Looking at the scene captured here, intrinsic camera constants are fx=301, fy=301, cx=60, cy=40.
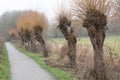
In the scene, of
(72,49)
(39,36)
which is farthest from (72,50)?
(39,36)

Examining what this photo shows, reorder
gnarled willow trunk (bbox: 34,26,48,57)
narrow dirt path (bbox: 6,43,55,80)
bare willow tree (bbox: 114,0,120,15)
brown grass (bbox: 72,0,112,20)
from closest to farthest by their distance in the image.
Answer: brown grass (bbox: 72,0,112,20)
narrow dirt path (bbox: 6,43,55,80)
bare willow tree (bbox: 114,0,120,15)
gnarled willow trunk (bbox: 34,26,48,57)

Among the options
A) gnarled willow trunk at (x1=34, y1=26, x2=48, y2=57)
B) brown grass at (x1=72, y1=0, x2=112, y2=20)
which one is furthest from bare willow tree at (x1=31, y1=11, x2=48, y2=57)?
brown grass at (x1=72, y1=0, x2=112, y2=20)

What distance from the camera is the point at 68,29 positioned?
74.7ft

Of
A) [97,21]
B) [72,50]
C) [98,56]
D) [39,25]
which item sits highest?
Result: [97,21]

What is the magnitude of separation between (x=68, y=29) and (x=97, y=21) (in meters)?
8.10

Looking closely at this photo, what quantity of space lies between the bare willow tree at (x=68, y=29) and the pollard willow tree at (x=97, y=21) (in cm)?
684

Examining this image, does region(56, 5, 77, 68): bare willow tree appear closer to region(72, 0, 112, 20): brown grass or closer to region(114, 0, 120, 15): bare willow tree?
region(114, 0, 120, 15): bare willow tree

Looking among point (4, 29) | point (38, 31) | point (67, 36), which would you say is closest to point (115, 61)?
point (67, 36)

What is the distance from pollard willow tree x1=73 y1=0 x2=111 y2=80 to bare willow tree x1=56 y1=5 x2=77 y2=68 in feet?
22.4

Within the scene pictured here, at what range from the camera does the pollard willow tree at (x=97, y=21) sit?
14.5 meters

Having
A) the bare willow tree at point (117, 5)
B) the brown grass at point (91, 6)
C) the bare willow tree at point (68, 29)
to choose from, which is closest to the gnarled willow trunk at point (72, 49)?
the bare willow tree at point (68, 29)

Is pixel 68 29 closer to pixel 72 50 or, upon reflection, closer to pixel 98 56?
pixel 72 50

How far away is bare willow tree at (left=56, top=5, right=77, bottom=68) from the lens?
2183 centimetres

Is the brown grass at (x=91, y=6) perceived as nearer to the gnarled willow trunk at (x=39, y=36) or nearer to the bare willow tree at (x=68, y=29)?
the bare willow tree at (x=68, y=29)
